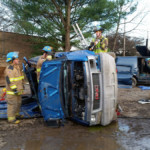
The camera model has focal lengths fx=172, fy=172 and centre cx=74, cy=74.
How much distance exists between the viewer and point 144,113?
190 inches

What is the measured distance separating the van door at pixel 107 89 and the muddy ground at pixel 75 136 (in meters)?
0.34

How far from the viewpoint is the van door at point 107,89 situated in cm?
356

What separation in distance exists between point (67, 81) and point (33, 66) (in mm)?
1794

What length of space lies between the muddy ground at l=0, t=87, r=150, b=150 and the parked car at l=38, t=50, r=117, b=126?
23 cm

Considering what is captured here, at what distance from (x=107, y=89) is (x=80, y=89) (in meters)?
0.57

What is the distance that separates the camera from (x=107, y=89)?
3.60m

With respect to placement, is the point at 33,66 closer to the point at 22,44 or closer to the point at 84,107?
the point at 84,107

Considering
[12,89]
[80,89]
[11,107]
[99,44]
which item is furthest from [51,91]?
[99,44]

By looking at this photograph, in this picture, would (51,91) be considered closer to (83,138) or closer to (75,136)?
(75,136)

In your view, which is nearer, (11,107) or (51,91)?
(51,91)

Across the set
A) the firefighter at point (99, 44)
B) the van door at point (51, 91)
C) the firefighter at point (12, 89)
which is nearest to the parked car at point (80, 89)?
the van door at point (51, 91)

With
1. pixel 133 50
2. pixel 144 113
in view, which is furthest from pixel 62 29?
pixel 133 50

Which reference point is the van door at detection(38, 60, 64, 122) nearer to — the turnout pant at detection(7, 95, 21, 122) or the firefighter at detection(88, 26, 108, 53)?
the turnout pant at detection(7, 95, 21, 122)

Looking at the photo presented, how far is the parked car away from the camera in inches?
137
